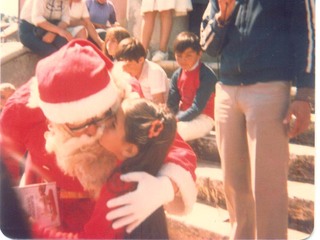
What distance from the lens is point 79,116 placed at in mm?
1050

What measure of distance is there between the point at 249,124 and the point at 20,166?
1.77ft

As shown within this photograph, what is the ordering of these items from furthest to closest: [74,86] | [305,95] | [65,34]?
[65,34]
[305,95]
[74,86]

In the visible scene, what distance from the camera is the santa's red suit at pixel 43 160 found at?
114cm

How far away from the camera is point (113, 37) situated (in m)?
1.27

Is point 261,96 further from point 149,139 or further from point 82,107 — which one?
point 82,107

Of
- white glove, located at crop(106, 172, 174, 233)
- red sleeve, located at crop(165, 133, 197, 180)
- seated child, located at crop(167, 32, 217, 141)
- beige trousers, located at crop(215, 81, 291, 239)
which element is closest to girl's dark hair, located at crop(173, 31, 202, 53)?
seated child, located at crop(167, 32, 217, 141)

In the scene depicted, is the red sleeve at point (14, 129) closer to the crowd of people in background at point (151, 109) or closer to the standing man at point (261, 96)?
the crowd of people in background at point (151, 109)

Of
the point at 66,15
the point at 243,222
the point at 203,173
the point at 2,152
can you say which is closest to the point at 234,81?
the point at 203,173

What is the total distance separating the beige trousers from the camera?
1178 mm

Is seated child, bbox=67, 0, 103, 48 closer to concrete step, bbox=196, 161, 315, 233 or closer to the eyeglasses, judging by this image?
Result: the eyeglasses

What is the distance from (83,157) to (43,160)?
14 centimetres

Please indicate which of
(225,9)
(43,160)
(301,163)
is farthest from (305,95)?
(43,160)

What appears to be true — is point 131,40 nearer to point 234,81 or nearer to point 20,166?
point 234,81

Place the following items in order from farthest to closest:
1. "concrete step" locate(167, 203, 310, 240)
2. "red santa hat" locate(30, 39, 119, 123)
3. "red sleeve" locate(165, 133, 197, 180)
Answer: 1. "concrete step" locate(167, 203, 310, 240)
2. "red sleeve" locate(165, 133, 197, 180)
3. "red santa hat" locate(30, 39, 119, 123)
